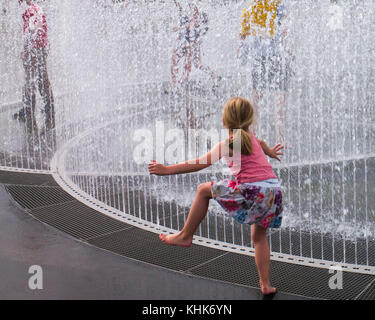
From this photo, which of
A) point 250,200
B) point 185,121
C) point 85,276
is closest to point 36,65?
point 185,121

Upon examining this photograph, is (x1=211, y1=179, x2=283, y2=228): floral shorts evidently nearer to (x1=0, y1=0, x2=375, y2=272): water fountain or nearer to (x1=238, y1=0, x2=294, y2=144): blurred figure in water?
(x1=0, y1=0, x2=375, y2=272): water fountain

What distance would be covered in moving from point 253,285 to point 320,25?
8.75 meters

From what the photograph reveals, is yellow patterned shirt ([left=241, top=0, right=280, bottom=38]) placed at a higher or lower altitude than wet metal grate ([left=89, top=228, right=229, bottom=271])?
higher

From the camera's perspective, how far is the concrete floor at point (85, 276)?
3.21 metres

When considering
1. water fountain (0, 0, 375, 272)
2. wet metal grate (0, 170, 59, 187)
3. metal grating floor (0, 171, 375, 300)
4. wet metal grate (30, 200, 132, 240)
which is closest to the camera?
A: metal grating floor (0, 171, 375, 300)

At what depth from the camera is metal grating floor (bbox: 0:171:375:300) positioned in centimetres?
337

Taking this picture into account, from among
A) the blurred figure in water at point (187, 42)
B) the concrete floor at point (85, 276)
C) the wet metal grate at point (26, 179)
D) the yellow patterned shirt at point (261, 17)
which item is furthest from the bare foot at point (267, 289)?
the yellow patterned shirt at point (261, 17)

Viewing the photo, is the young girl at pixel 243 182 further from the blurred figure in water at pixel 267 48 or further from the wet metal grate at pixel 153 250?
the blurred figure in water at pixel 267 48

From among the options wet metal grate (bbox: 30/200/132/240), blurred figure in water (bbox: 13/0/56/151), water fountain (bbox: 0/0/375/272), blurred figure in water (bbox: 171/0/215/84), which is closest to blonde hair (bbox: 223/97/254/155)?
water fountain (bbox: 0/0/375/272)

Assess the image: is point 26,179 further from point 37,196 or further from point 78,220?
point 78,220

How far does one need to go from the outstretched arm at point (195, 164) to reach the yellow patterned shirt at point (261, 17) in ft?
11.9

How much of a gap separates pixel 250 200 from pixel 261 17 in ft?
12.4

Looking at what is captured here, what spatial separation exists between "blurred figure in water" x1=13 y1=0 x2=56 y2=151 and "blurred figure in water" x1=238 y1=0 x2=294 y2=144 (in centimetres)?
292

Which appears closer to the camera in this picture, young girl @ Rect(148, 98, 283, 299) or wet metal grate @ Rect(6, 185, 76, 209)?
young girl @ Rect(148, 98, 283, 299)
